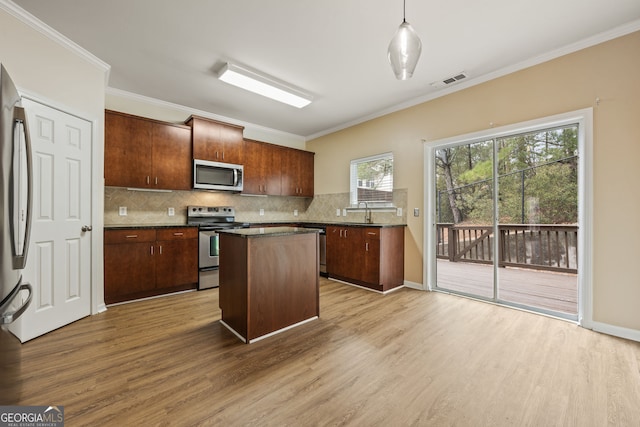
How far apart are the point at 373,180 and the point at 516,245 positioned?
2194 mm

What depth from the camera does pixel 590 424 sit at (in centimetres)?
139

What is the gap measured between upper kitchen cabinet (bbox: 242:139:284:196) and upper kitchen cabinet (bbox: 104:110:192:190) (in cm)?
97

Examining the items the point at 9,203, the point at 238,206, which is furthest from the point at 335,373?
the point at 238,206

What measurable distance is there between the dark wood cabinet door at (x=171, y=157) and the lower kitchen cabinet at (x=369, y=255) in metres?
2.35

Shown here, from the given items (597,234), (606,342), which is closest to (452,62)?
(597,234)

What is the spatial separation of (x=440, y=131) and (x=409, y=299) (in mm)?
2244

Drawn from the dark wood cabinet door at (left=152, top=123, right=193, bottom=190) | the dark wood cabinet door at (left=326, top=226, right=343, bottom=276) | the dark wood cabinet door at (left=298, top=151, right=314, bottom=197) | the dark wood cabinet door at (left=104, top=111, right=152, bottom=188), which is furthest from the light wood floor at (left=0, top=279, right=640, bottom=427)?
the dark wood cabinet door at (left=298, top=151, right=314, bottom=197)

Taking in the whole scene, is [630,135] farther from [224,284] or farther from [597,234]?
[224,284]

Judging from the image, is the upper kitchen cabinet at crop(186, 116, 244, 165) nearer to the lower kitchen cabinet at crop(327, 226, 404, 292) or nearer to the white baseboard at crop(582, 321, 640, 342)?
the lower kitchen cabinet at crop(327, 226, 404, 292)

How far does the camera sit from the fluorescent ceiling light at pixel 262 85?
2.98 meters

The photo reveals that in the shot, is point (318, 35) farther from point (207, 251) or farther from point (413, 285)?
point (413, 285)

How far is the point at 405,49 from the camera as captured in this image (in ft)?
5.31

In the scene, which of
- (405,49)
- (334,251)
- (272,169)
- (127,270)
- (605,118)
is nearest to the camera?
(405,49)

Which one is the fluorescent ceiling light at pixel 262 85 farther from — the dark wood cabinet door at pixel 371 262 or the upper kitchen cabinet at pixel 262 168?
the dark wood cabinet door at pixel 371 262
